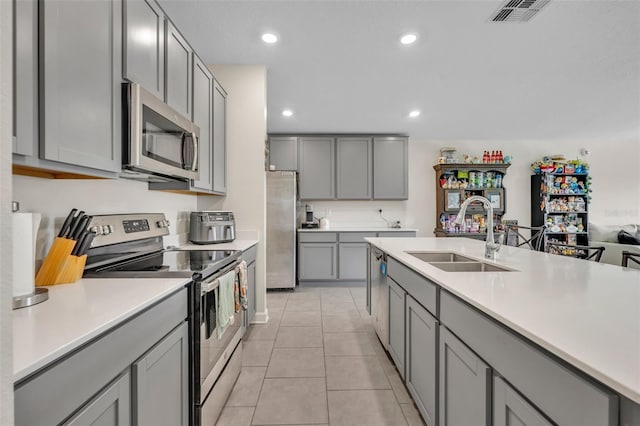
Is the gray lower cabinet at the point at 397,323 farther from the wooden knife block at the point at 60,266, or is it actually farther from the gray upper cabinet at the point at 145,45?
the gray upper cabinet at the point at 145,45

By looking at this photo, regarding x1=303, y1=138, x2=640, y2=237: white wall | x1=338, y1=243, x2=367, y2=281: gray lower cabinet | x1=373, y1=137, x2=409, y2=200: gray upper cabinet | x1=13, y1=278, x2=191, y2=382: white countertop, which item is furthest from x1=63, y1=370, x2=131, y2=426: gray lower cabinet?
x1=303, y1=138, x2=640, y2=237: white wall

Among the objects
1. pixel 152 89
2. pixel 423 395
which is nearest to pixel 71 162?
pixel 152 89

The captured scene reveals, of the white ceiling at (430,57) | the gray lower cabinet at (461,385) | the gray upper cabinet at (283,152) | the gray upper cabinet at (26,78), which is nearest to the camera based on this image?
the gray upper cabinet at (26,78)

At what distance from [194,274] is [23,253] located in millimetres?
602

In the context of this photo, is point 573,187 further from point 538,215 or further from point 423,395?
point 423,395

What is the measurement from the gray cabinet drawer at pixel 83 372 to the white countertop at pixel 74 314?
38mm

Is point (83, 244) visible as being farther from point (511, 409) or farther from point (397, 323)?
point (397, 323)

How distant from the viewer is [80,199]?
1.55m

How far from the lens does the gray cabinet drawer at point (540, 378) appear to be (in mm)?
615

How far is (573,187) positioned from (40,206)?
7147 millimetres

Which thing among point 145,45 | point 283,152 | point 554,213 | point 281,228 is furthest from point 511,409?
point 554,213

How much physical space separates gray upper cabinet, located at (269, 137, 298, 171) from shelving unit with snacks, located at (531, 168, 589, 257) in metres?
4.44

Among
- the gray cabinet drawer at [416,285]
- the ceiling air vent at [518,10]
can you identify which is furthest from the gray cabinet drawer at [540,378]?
the ceiling air vent at [518,10]

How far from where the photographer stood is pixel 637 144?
18.9 ft
